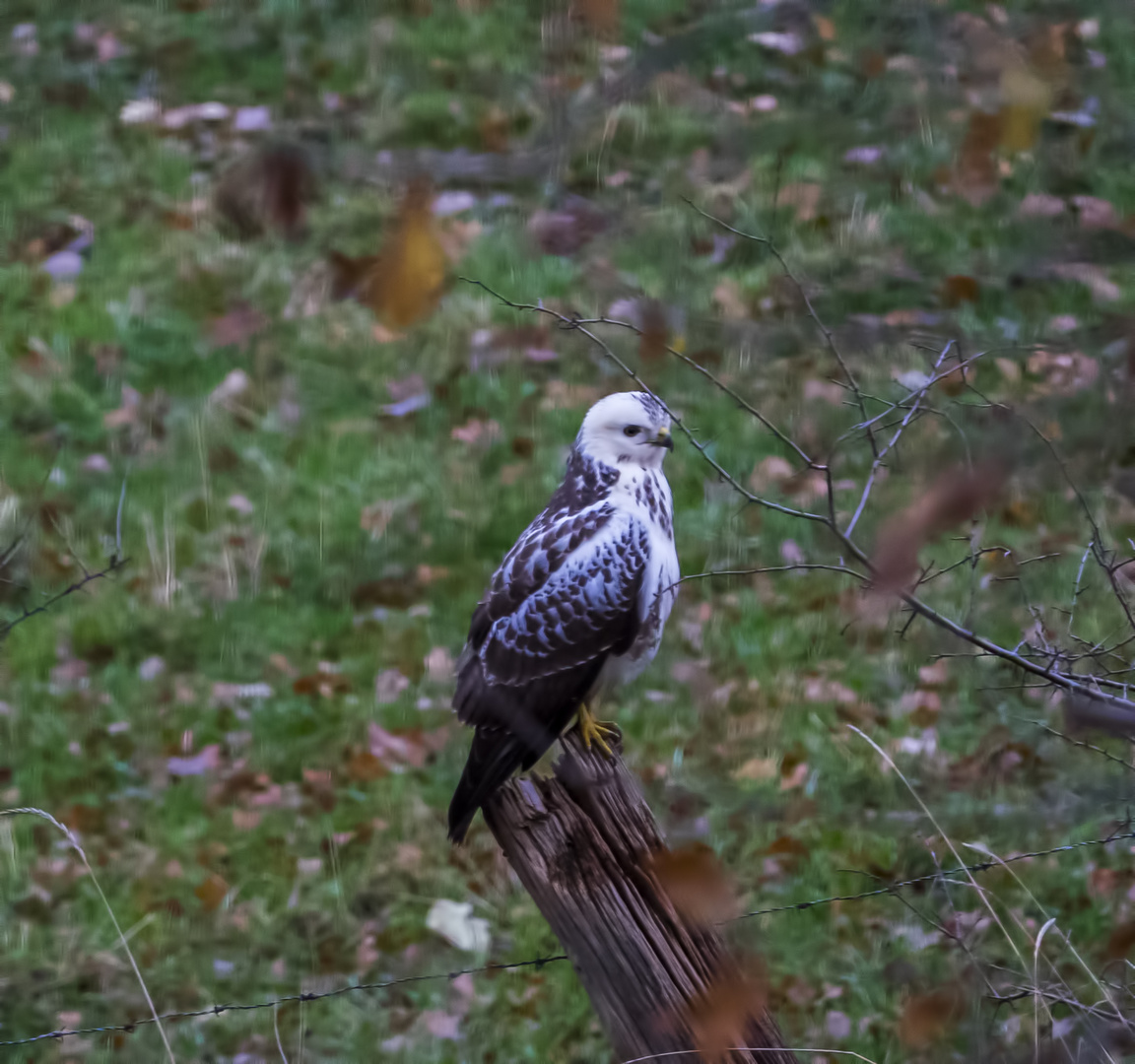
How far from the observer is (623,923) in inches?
97.8

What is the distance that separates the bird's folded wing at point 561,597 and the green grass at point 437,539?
0.60 meters

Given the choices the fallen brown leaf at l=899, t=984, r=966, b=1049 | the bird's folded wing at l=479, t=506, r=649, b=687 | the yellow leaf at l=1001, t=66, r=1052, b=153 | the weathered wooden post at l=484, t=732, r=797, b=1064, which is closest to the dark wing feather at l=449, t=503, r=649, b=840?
the bird's folded wing at l=479, t=506, r=649, b=687

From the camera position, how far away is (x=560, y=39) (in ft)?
7.68

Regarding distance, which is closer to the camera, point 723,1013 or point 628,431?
point 723,1013

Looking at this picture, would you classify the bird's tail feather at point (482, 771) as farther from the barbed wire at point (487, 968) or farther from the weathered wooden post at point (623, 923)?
the weathered wooden post at point (623, 923)

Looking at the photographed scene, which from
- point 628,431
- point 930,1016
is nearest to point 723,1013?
point 930,1016

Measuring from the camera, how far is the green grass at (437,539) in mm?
4074

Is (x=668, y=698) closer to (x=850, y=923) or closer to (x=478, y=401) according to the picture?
(x=850, y=923)

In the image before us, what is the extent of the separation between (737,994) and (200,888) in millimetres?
2430

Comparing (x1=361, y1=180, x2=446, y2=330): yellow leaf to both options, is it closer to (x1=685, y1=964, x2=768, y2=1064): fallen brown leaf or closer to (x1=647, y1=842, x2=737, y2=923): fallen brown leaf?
(x1=647, y1=842, x2=737, y2=923): fallen brown leaf

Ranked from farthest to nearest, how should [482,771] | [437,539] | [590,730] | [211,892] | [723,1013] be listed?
[437,539] < [211,892] < [590,730] < [482,771] < [723,1013]

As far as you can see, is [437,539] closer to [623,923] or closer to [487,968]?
[487,968]

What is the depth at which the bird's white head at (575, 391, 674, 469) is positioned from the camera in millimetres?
3584

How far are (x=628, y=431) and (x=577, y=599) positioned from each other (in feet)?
1.55
